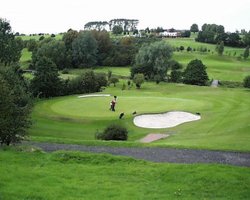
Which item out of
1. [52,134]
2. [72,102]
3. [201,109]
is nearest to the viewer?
[52,134]

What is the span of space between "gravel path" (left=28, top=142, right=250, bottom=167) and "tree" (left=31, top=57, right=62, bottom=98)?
50.4 meters

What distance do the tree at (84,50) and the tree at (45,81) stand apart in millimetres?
51240

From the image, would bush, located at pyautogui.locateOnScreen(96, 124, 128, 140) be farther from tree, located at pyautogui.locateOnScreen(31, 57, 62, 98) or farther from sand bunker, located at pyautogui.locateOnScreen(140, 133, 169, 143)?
tree, located at pyautogui.locateOnScreen(31, 57, 62, 98)

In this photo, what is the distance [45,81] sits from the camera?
77688 mm

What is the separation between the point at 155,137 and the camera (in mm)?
39438

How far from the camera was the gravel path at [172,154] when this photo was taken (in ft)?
77.6

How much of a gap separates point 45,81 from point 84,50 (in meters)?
54.7

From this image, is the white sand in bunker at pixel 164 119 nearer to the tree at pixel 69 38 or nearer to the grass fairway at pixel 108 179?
the grass fairway at pixel 108 179

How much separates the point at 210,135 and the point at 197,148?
11.2 meters

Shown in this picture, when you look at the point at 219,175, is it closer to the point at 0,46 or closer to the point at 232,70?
the point at 0,46

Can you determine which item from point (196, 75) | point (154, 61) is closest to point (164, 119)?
point (196, 75)

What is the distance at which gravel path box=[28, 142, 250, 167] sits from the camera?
77.6 ft

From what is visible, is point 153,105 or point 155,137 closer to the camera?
point 155,137

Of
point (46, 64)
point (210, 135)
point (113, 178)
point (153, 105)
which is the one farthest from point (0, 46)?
point (113, 178)
